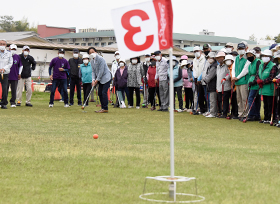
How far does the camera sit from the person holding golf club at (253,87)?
1430 centimetres

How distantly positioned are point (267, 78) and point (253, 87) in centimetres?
82

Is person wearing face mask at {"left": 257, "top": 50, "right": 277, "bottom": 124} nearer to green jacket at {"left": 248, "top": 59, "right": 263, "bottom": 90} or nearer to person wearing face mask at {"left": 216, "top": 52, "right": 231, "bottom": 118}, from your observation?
green jacket at {"left": 248, "top": 59, "right": 263, "bottom": 90}

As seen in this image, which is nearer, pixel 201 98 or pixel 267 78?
pixel 267 78

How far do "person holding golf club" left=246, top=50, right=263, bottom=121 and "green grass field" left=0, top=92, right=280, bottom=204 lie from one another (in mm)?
1913

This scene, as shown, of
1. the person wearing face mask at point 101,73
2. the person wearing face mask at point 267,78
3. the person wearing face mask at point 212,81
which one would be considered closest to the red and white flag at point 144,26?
the person wearing face mask at point 267,78

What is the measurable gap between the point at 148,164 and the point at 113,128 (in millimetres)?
5199

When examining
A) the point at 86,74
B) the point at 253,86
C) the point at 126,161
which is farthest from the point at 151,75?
the point at 126,161

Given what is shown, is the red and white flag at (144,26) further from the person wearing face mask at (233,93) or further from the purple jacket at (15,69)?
the purple jacket at (15,69)

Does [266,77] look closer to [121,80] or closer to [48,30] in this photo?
[121,80]

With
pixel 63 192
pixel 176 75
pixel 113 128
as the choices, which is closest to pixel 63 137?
pixel 113 128

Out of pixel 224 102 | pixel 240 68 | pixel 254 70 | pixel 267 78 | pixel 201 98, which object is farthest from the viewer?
pixel 201 98

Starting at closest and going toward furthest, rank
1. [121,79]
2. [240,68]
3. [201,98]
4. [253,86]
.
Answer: [253,86] < [240,68] < [201,98] < [121,79]


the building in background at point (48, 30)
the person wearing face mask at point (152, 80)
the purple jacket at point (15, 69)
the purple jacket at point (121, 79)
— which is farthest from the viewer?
the building in background at point (48, 30)

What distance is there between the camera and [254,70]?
14.4 m
